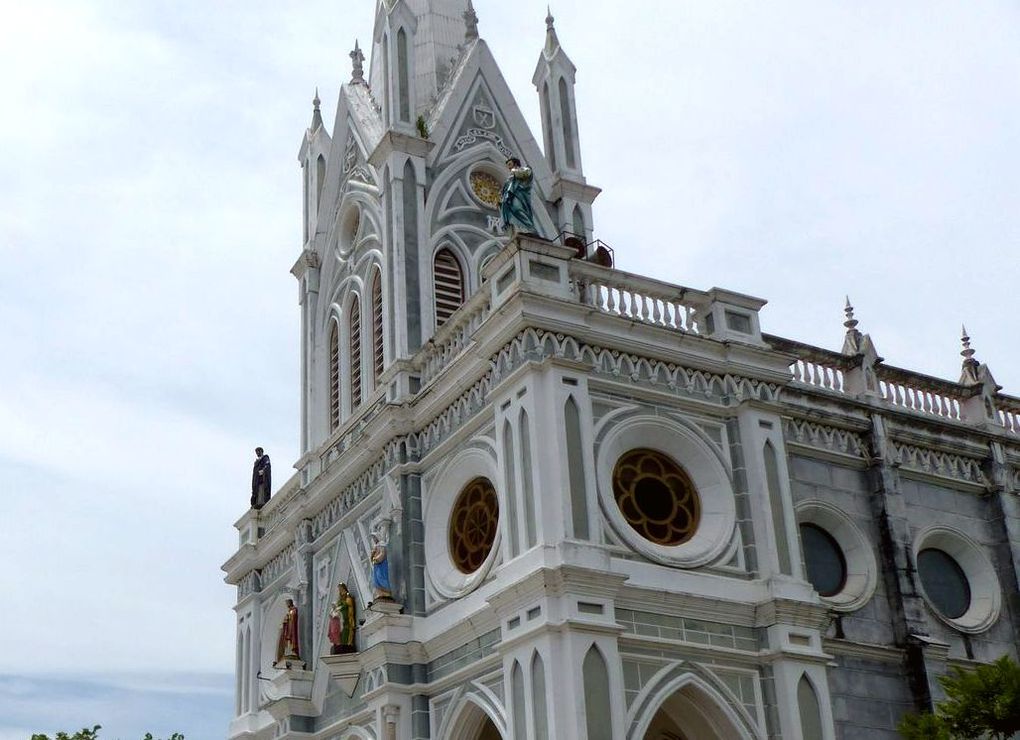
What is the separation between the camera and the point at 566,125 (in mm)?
29078

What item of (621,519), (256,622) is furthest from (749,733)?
(256,622)

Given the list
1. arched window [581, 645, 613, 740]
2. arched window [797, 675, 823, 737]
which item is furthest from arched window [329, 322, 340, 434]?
arched window [797, 675, 823, 737]

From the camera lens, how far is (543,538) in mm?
18453

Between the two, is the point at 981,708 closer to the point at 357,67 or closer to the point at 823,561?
the point at 823,561

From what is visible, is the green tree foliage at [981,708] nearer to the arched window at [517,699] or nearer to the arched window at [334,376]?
the arched window at [517,699]

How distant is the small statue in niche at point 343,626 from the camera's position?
22719 millimetres

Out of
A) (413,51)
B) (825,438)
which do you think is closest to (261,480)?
(413,51)

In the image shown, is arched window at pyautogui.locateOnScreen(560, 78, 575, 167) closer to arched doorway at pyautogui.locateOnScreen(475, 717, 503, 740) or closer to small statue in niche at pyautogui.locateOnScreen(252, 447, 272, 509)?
small statue in niche at pyautogui.locateOnScreen(252, 447, 272, 509)

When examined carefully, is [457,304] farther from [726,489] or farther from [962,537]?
[962,537]

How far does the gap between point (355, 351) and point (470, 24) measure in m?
7.63

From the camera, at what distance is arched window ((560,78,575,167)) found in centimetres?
2870

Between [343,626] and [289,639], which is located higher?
[289,639]

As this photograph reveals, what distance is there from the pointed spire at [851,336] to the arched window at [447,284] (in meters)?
7.09

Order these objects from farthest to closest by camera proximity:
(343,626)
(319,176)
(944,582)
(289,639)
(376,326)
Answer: (319,176), (376,326), (289,639), (944,582), (343,626)
